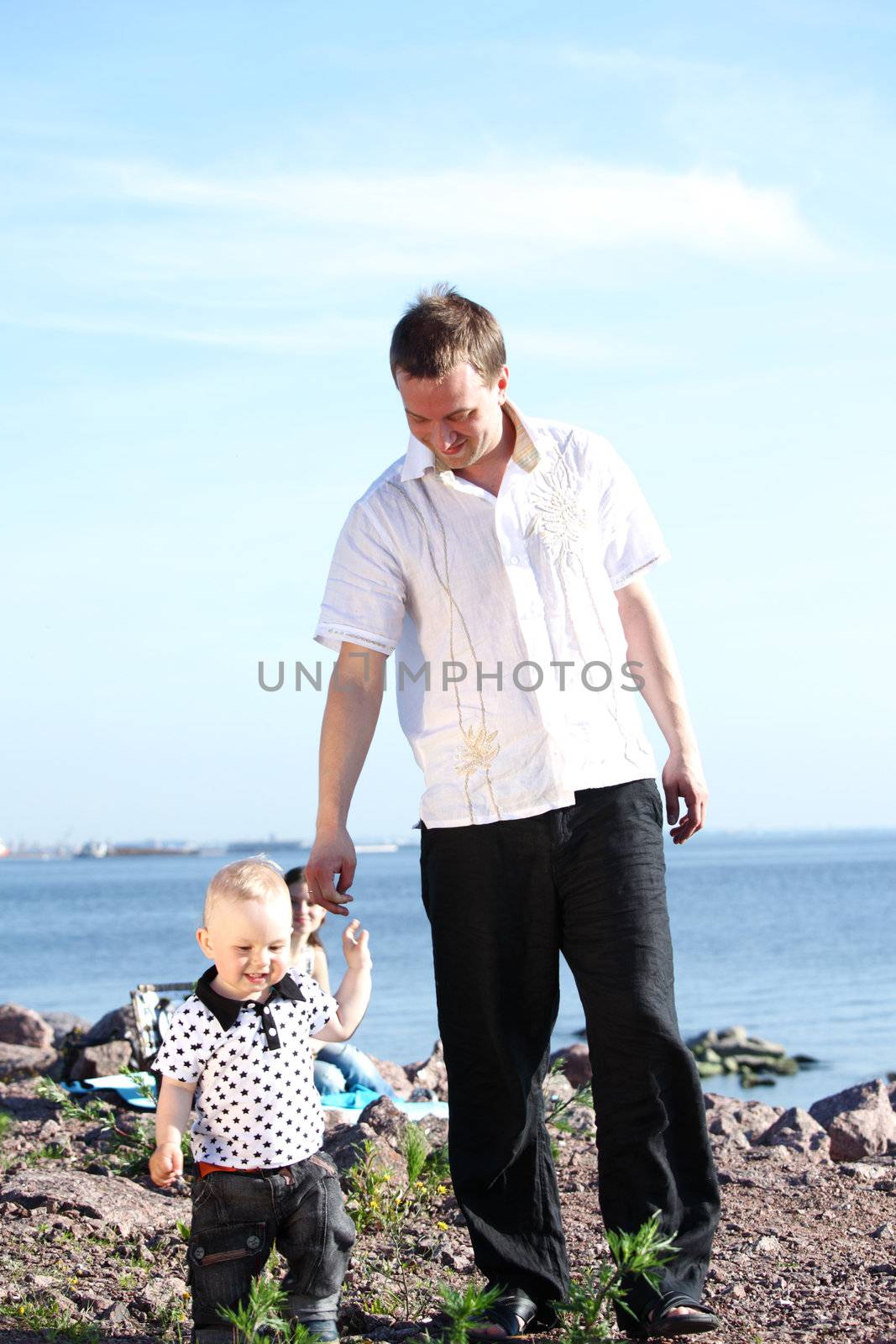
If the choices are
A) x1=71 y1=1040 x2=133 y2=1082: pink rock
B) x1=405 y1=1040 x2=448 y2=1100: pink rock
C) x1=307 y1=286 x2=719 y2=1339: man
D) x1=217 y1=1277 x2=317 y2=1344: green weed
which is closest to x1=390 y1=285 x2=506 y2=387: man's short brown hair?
x1=307 y1=286 x2=719 y2=1339: man

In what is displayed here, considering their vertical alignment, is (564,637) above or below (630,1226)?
above

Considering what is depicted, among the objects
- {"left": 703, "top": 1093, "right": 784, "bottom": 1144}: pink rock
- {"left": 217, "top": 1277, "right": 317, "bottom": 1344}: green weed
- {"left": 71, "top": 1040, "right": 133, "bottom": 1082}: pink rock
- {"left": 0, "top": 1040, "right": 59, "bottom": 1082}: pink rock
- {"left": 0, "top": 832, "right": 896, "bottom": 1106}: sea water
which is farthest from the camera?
{"left": 0, "top": 832, "right": 896, "bottom": 1106}: sea water

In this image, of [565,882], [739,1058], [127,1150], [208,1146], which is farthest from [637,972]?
[739,1058]

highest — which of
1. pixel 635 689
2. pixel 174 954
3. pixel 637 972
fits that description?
pixel 635 689

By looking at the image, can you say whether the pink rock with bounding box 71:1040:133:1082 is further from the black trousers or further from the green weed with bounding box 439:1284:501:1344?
the green weed with bounding box 439:1284:501:1344

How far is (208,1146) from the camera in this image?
341 cm

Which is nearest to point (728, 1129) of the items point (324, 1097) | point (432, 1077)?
point (324, 1097)

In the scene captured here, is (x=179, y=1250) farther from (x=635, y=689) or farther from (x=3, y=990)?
(x=3, y=990)

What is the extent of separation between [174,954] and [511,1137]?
3296 centimetres

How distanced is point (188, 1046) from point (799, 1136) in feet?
12.4

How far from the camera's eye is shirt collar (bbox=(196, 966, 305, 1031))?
343 cm

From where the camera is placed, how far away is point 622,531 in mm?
3820

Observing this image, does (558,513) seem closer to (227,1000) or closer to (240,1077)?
(227,1000)

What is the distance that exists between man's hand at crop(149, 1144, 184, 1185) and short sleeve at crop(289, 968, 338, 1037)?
1.50 feet
